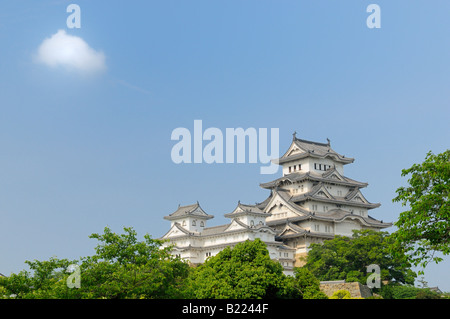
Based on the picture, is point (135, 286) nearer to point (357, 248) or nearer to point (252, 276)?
point (252, 276)

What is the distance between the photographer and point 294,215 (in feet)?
249

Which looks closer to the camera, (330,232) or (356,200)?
(330,232)

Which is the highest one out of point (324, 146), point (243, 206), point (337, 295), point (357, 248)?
point (324, 146)

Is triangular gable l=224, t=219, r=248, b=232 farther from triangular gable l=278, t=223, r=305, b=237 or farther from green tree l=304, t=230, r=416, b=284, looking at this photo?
green tree l=304, t=230, r=416, b=284

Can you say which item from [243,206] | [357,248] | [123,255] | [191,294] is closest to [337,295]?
[191,294]

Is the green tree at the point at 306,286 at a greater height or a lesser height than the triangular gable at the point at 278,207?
lesser

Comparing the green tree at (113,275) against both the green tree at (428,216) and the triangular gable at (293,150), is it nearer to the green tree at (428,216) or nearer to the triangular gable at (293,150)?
the green tree at (428,216)

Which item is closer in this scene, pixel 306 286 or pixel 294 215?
pixel 306 286

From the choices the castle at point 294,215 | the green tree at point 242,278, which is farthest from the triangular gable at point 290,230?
the green tree at point 242,278

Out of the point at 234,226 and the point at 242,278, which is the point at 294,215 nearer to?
the point at 234,226

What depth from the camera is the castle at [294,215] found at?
72000 mm

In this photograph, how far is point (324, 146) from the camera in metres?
85.9

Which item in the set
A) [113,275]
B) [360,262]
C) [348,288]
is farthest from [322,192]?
[113,275]
